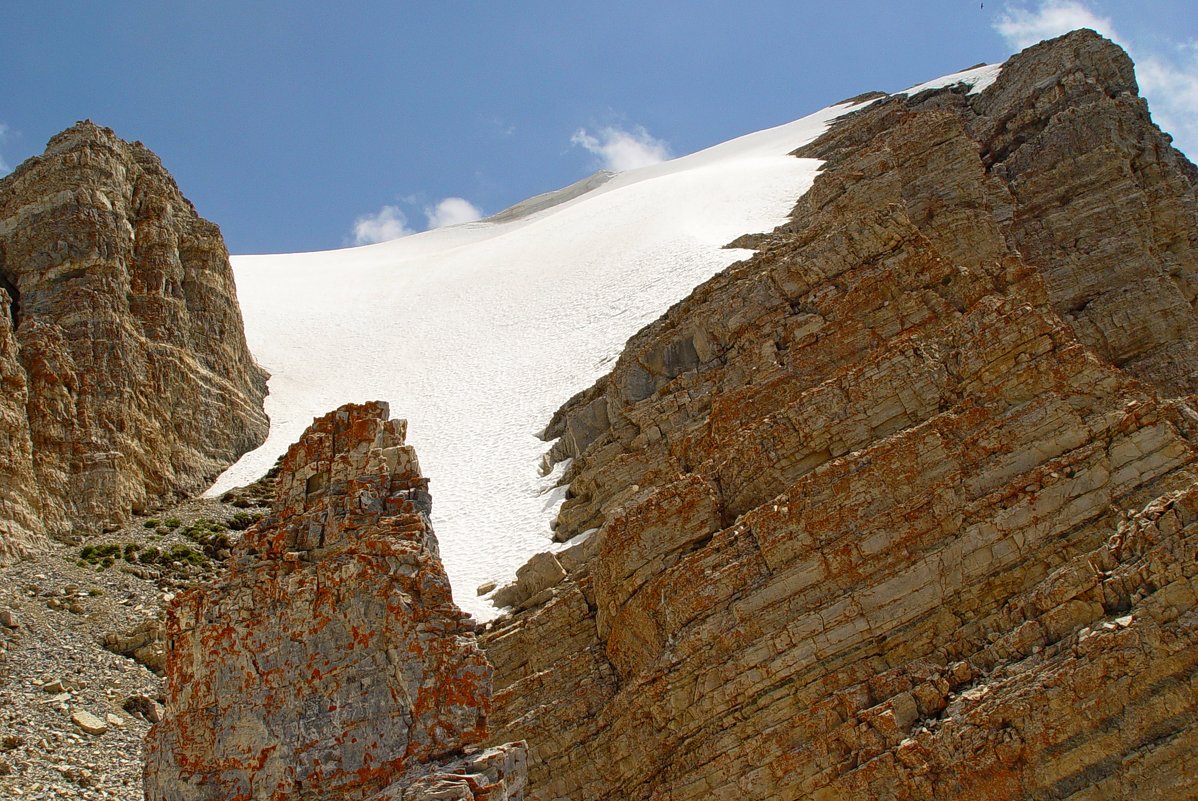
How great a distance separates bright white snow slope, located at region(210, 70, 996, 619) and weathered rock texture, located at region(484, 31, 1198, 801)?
5009mm

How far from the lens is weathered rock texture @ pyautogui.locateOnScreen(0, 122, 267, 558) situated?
26406mm

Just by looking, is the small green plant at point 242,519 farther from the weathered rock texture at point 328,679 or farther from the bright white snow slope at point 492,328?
the weathered rock texture at point 328,679

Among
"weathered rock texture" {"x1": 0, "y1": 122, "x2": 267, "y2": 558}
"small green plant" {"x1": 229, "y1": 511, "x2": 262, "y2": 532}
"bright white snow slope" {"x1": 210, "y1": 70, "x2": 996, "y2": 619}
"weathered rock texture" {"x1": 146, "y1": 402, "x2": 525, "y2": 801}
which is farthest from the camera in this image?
"bright white snow slope" {"x1": 210, "y1": 70, "x2": 996, "y2": 619}

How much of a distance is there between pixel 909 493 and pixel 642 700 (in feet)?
17.2

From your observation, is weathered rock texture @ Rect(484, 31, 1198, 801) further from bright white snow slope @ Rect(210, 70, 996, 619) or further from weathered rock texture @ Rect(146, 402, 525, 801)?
weathered rock texture @ Rect(146, 402, 525, 801)

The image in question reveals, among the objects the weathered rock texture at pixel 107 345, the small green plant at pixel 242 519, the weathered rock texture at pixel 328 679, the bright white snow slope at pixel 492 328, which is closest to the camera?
the weathered rock texture at pixel 328 679

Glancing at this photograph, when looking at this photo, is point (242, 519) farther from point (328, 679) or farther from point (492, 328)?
point (328, 679)

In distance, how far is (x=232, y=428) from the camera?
3462cm

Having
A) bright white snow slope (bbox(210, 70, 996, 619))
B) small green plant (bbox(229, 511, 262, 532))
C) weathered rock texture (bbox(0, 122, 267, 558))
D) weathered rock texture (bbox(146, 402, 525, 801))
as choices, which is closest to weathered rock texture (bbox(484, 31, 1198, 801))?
bright white snow slope (bbox(210, 70, 996, 619))

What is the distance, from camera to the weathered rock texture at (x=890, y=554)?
488 inches

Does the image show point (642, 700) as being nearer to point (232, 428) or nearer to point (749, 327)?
point (749, 327)

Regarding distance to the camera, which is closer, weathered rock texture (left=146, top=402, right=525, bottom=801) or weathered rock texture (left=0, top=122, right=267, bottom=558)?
weathered rock texture (left=146, top=402, right=525, bottom=801)

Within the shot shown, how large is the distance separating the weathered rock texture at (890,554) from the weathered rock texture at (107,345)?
13.1 metres

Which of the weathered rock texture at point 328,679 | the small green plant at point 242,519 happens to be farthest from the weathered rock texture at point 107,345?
the weathered rock texture at point 328,679
